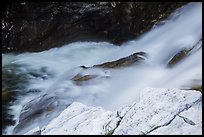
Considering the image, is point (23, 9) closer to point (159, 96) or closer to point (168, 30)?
point (168, 30)

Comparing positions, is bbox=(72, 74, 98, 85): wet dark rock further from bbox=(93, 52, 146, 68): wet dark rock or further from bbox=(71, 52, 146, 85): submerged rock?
bbox=(93, 52, 146, 68): wet dark rock

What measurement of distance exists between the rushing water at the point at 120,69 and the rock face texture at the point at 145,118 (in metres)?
0.44

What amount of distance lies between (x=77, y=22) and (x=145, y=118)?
444 centimetres

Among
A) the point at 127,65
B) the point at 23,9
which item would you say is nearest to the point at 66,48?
the point at 23,9

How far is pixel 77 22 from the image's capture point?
9.15m

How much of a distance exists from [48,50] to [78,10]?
1.18 meters

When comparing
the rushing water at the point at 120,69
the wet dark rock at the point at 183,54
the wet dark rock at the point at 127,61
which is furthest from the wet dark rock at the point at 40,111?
the wet dark rock at the point at 183,54

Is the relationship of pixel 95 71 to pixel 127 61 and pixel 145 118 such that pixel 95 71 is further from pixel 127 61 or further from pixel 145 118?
pixel 145 118

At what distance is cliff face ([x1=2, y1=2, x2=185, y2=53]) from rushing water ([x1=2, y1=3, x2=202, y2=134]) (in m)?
0.20

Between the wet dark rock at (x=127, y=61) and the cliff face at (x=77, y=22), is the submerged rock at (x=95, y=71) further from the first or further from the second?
the cliff face at (x=77, y=22)

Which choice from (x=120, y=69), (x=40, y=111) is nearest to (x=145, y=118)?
(x=40, y=111)

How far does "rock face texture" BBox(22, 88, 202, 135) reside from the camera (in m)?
5.03

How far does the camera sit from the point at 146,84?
671 centimetres

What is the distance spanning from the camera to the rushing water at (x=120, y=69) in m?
6.45
